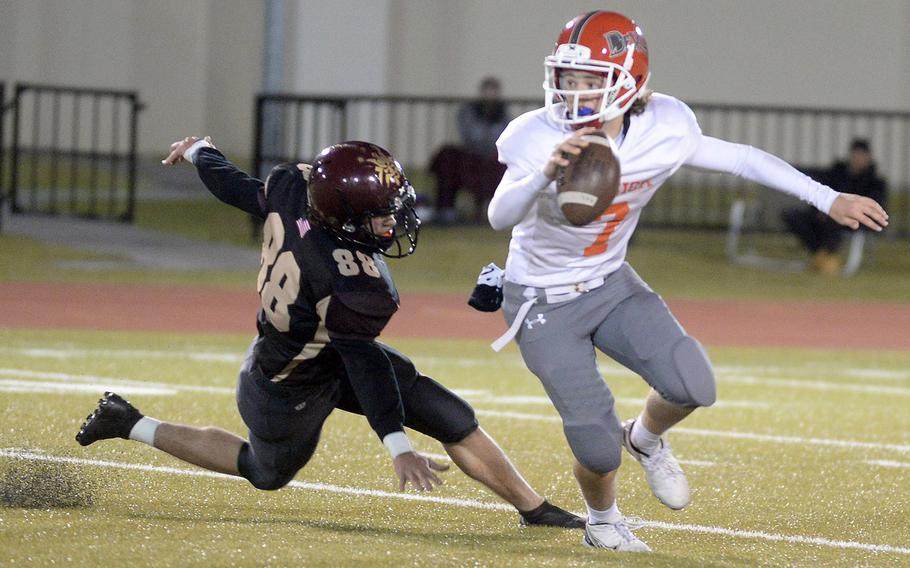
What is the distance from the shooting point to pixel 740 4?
79.3ft

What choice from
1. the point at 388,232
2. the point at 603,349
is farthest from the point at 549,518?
the point at 388,232

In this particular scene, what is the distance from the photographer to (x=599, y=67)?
197 inches

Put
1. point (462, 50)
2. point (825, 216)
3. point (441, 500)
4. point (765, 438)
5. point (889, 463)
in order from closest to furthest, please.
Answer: point (441, 500) < point (889, 463) < point (765, 438) < point (825, 216) < point (462, 50)

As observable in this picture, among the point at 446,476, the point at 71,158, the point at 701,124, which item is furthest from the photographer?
the point at 71,158

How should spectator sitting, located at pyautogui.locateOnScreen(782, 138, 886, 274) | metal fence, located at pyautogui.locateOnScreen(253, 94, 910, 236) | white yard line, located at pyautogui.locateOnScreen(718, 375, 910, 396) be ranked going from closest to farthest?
white yard line, located at pyautogui.locateOnScreen(718, 375, 910, 396) < spectator sitting, located at pyautogui.locateOnScreen(782, 138, 886, 274) < metal fence, located at pyautogui.locateOnScreen(253, 94, 910, 236)

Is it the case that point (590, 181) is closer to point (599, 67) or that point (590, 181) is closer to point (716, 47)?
point (599, 67)

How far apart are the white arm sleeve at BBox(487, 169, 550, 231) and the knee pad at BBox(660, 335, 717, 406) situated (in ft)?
2.21

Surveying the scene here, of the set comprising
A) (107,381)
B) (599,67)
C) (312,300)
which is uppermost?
(599,67)

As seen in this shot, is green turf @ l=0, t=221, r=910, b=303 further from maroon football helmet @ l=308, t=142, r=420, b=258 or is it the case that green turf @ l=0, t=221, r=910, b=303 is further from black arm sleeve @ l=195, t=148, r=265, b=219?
maroon football helmet @ l=308, t=142, r=420, b=258

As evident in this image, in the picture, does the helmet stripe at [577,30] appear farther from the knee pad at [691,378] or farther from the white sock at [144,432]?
the white sock at [144,432]

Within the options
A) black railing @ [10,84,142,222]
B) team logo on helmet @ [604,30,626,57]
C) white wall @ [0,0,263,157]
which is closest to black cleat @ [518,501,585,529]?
team logo on helmet @ [604,30,626,57]

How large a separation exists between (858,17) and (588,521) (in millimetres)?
20658

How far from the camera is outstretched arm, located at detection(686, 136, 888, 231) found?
16.9ft

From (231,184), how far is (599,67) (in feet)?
4.28
